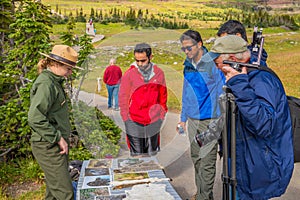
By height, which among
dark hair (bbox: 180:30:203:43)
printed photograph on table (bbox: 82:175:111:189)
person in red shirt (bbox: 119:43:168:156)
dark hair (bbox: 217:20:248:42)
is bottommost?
printed photograph on table (bbox: 82:175:111:189)

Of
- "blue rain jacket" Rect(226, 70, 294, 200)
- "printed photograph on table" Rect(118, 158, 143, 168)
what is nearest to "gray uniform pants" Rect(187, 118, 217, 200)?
"printed photograph on table" Rect(118, 158, 143, 168)

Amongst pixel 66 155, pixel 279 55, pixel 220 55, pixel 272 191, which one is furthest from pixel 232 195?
pixel 279 55

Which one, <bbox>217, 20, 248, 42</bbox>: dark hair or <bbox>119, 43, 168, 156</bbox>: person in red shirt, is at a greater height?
<bbox>217, 20, 248, 42</bbox>: dark hair

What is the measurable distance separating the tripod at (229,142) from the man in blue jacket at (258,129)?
0.15 feet

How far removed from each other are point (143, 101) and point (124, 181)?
835 mm

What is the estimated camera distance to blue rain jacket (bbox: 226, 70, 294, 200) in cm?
212

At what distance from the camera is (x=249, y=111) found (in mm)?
2096

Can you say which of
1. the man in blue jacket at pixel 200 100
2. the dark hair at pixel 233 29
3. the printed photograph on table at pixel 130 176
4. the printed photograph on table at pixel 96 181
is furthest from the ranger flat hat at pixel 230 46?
the printed photograph on table at pixel 96 181

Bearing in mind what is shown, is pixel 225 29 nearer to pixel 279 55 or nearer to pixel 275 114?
pixel 275 114

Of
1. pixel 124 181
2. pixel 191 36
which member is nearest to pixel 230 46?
pixel 191 36

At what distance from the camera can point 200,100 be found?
355 centimetres

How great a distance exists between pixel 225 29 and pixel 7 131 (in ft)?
10.2

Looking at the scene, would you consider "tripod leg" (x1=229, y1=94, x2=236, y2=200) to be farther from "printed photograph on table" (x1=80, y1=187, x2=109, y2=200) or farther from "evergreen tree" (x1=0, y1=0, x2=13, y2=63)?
"evergreen tree" (x1=0, y1=0, x2=13, y2=63)

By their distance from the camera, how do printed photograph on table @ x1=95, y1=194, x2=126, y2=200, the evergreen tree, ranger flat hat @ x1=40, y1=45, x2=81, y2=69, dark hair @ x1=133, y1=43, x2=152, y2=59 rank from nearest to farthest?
printed photograph on table @ x1=95, y1=194, x2=126, y2=200 < ranger flat hat @ x1=40, y1=45, x2=81, y2=69 < dark hair @ x1=133, y1=43, x2=152, y2=59 < the evergreen tree
